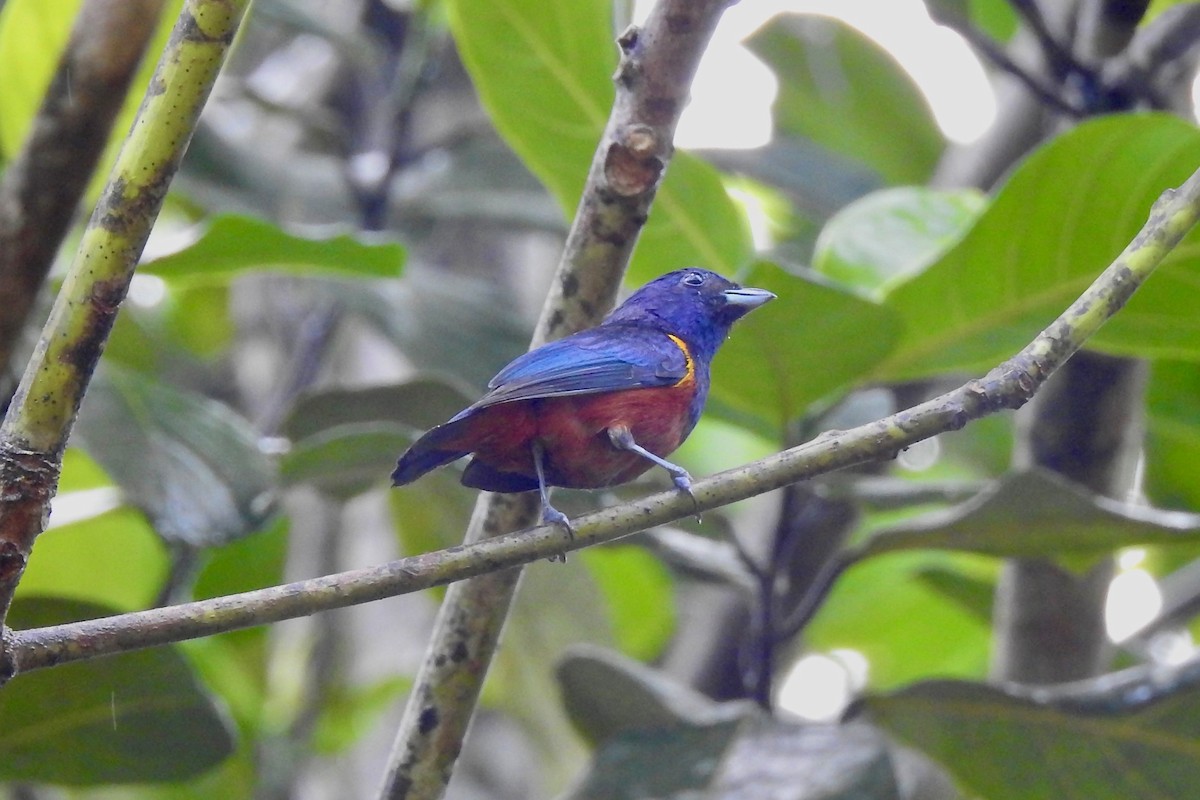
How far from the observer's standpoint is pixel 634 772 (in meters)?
2.54

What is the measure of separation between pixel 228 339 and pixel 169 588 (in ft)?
7.24

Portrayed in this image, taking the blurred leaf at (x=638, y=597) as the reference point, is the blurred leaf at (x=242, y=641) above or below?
below

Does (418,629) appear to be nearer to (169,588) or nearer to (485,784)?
(485,784)

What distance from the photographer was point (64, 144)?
1183 millimetres

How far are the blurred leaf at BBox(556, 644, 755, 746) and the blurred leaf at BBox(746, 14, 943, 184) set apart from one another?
2.15 m

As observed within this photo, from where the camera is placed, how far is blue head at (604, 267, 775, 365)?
2594 mm

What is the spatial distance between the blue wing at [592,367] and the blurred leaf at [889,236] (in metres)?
0.56

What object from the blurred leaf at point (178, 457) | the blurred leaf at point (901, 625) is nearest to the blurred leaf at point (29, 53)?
the blurred leaf at point (178, 457)

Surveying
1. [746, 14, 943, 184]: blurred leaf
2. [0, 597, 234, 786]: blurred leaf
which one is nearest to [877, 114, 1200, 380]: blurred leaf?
[0, 597, 234, 786]: blurred leaf

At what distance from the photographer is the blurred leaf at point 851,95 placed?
4.39m

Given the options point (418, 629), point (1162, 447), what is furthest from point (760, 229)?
point (418, 629)

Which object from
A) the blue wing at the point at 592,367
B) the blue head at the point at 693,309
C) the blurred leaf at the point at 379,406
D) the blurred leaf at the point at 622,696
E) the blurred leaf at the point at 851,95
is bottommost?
the blurred leaf at the point at 622,696

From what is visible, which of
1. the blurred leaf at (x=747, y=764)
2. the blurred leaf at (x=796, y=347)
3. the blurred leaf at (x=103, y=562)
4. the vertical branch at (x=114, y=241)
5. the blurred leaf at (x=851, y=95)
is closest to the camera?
the vertical branch at (x=114, y=241)

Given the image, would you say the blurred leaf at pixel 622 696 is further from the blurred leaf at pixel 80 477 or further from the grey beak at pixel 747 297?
the blurred leaf at pixel 80 477
